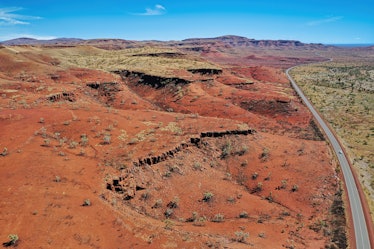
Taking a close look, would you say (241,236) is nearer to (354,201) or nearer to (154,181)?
(154,181)

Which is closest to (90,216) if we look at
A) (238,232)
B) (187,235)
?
(187,235)

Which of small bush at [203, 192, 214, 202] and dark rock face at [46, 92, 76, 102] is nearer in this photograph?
small bush at [203, 192, 214, 202]

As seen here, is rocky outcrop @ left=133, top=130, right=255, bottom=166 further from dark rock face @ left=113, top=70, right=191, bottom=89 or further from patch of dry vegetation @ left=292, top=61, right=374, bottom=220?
dark rock face @ left=113, top=70, right=191, bottom=89

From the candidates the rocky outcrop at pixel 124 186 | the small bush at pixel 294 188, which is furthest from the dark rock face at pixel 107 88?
the small bush at pixel 294 188

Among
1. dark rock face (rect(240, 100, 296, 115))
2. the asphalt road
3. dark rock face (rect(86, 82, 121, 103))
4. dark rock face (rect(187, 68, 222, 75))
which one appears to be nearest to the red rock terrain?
the asphalt road

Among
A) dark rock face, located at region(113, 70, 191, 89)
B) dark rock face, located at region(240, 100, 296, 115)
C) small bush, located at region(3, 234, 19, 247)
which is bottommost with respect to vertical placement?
small bush, located at region(3, 234, 19, 247)

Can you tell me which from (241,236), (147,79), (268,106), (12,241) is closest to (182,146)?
(241,236)
